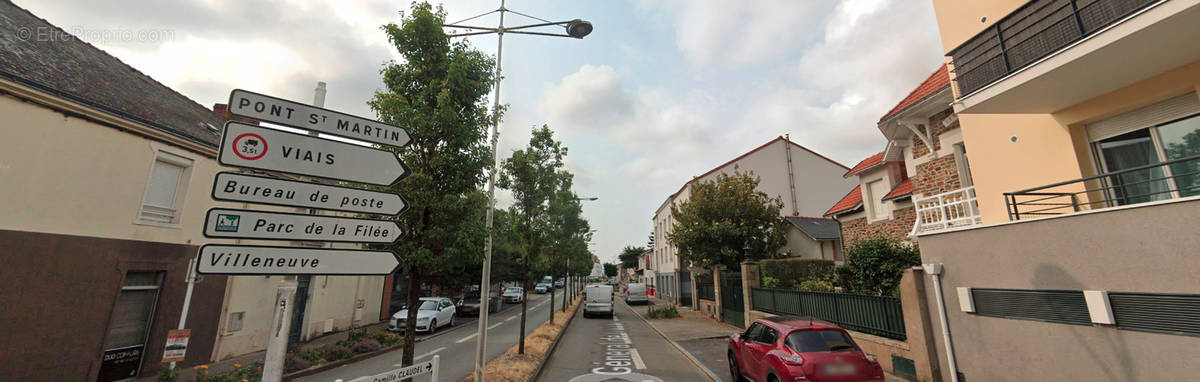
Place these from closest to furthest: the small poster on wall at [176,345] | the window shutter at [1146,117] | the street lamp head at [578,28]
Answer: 1. the window shutter at [1146,117]
2. the street lamp head at [578,28]
3. the small poster on wall at [176,345]

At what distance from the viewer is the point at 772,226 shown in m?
22.2

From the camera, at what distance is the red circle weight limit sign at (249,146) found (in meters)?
3.19

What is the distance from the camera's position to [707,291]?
24.6 metres

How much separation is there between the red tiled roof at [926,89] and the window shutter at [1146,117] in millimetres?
3599

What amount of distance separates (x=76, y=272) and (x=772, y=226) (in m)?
24.6

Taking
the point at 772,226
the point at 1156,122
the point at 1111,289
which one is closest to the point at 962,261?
the point at 1111,289

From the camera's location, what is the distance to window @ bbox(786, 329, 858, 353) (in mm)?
6689

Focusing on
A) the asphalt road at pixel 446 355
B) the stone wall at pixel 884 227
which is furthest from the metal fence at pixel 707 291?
the asphalt road at pixel 446 355

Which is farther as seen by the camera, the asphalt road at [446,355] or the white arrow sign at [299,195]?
the asphalt road at [446,355]

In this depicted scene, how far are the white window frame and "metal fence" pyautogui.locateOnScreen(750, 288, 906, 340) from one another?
1780cm

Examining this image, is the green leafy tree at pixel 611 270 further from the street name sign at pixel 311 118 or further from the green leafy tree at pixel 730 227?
the street name sign at pixel 311 118

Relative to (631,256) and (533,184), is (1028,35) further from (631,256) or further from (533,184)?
(631,256)

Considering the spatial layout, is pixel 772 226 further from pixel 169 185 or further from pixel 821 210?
pixel 169 185

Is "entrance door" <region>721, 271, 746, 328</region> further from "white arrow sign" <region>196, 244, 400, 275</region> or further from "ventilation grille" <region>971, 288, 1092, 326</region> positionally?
"white arrow sign" <region>196, 244, 400, 275</region>
